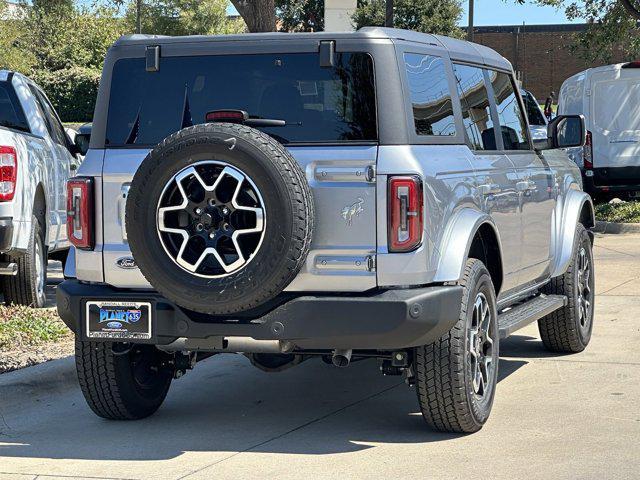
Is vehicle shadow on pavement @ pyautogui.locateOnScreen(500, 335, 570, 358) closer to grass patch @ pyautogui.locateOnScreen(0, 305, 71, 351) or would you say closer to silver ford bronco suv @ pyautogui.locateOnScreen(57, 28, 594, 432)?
silver ford bronco suv @ pyautogui.locateOnScreen(57, 28, 594, 432)

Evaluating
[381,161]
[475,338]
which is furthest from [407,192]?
A: [475,338]

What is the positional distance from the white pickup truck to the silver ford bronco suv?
335cm

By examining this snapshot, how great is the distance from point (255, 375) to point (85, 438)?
1961mm

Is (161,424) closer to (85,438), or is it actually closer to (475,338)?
(85,438)

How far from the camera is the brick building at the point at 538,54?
7381 cm

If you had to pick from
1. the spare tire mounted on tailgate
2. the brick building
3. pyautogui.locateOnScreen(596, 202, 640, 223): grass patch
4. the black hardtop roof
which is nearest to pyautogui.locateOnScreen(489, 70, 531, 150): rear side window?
the black hardtop roof

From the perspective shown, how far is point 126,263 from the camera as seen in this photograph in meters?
6.39

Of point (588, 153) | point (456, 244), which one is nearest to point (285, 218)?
point (456, 244)

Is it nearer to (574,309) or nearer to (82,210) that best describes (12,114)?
(82,210)

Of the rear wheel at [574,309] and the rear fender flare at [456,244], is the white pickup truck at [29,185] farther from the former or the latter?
the rear fender flare at [456,244]

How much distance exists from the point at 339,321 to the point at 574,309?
3162 mm

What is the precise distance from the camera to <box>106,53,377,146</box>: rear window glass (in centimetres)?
626

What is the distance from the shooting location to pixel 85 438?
6.67 metres

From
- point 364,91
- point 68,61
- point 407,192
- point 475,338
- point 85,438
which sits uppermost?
point 68,61
